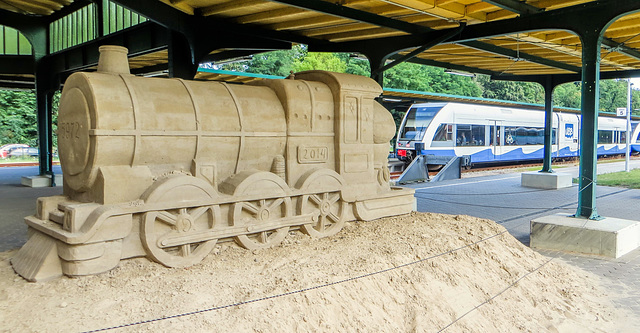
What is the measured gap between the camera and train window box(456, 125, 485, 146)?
22391mm

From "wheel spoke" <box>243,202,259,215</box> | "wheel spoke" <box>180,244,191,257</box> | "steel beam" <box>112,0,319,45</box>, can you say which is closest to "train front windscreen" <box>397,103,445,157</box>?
"steel beam" <box>112,0,319,45</box>

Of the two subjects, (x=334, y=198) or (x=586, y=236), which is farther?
(x=586, y=236)

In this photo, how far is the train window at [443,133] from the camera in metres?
21.5

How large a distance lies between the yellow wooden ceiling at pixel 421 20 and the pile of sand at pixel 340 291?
12.7ft

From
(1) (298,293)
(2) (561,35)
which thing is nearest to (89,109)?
(1) (298,293)

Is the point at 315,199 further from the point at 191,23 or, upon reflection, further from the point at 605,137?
the point at 605,137

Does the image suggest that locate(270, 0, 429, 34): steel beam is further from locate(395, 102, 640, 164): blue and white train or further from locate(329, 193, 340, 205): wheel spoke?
locate(395, 102, 640, 164): blue and white train

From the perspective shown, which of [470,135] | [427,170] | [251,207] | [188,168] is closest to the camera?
[188,168]

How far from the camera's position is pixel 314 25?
30.5 feet

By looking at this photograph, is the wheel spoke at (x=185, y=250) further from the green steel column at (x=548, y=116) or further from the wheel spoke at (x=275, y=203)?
the green steel column at (x=548, y=116)

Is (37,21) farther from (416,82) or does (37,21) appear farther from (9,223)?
(416,82)

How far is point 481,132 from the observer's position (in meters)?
23.4

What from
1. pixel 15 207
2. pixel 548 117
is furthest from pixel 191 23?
pixel 548 117

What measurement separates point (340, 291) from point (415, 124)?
1801cm
